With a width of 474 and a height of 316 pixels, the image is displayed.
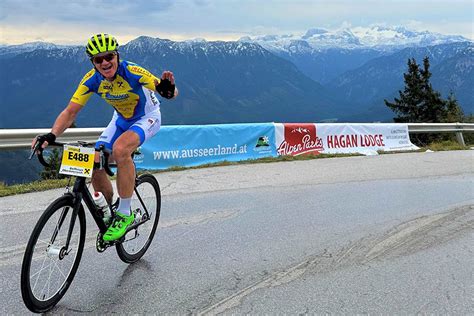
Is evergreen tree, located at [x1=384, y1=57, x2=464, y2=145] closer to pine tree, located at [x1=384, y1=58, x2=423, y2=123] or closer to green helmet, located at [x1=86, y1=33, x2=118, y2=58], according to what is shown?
pine tree, located at [x1=384, y1=58, x2=423, y2=123]

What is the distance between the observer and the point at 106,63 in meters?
4.28

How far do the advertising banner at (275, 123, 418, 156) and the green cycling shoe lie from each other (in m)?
9.21

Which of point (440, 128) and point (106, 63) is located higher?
point (106, 63)

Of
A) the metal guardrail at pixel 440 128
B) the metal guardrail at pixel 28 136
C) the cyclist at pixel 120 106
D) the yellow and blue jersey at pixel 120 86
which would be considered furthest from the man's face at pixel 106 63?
the metal guardrail at pixel 440 128

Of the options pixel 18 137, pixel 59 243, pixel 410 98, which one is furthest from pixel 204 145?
pixel 410 98

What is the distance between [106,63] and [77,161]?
3.26 feet

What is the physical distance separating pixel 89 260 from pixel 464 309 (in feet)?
11.1

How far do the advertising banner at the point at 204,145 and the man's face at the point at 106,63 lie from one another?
6.18 meters

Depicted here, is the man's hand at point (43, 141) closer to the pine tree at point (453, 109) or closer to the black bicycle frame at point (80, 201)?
the black bicycle frame at point (80, 201)

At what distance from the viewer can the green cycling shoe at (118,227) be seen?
413 centimetres

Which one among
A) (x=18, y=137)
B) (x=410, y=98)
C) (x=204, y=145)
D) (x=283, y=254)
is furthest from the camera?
(x=410, y=98)

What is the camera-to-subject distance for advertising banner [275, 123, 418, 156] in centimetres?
1357

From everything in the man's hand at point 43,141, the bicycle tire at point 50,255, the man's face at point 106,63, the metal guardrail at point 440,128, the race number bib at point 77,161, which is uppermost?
the man's face at point 106,63

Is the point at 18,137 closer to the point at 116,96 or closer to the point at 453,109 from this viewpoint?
the point at 116,96
